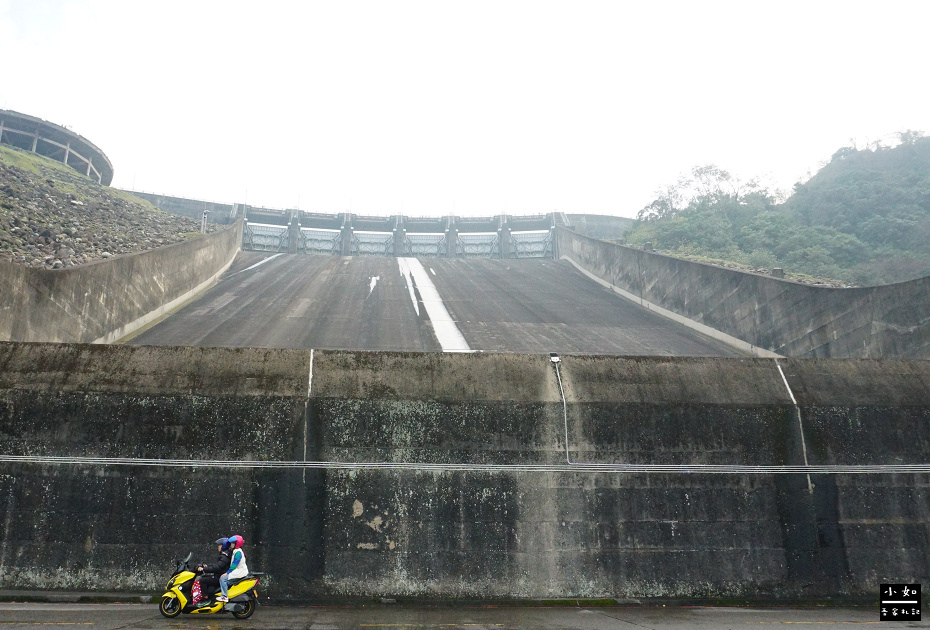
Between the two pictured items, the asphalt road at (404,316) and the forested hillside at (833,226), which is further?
the forested hillside at (833,226)

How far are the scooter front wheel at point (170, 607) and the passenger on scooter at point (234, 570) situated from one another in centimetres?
64

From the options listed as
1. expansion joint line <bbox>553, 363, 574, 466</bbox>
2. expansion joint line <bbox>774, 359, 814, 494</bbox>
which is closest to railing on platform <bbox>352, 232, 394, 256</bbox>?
expansion joint line <bbox>553, 363, 574, 466</bbox>

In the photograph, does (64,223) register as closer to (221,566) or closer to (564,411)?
(221,566)

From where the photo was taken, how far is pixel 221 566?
876 centimetres

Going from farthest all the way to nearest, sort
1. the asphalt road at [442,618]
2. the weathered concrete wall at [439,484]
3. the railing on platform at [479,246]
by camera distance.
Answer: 1. the railing on platform at [479,246]
2. the weathered concrete wall at [439,484]
3. the asphalt road at [442,618]

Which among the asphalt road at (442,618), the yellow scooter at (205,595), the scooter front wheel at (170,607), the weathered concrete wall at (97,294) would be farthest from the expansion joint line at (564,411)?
the weathered concrete wall at (97,294)

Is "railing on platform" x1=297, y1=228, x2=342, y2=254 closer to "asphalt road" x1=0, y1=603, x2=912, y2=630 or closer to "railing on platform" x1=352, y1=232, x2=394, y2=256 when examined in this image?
"railing on platform" x1=352, y1=232, x2=394, y2=256

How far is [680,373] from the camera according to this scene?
1229 centimetres

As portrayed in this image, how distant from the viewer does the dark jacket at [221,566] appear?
8.72 m

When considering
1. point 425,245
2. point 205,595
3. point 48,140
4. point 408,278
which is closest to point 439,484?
point 205,595

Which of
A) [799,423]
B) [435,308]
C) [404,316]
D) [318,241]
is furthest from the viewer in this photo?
[318,241]

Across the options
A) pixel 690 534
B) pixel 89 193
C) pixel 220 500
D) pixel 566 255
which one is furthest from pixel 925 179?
pixel 89 193

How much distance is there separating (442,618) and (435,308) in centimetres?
2272

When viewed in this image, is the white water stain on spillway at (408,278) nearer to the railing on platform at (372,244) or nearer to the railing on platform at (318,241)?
the railing on platform at (372,244)
